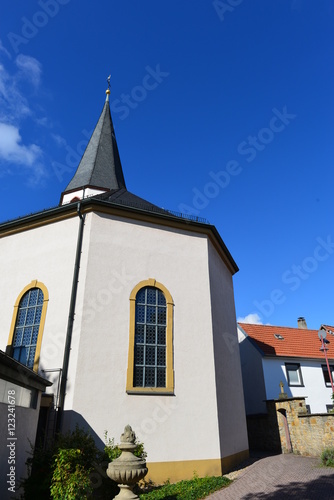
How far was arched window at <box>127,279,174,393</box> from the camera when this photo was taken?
992cm

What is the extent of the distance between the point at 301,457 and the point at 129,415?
314 inches

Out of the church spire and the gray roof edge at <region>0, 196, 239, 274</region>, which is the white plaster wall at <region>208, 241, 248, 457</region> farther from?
the church spire

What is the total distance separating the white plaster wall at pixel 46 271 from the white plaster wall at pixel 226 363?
5.02m

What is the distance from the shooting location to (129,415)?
9258 millimetres

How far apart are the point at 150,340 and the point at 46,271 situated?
13.5 ft

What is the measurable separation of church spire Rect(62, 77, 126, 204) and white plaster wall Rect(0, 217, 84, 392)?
6043 millimetres

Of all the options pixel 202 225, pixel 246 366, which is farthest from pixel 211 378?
pixel 246 366

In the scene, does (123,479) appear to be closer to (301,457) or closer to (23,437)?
(23,437)

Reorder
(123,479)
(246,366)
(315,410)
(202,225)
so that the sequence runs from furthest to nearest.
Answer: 1. (246,366)
2. (315,410)
3. (202,225)
4. (123,479)

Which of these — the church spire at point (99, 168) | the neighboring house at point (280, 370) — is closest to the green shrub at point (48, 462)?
the church spire at point (99, 168)

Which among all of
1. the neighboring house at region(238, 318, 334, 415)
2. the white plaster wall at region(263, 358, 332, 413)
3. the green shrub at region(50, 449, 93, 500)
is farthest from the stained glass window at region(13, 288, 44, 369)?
the white plaster wall at region(263, 358, 332, 413)

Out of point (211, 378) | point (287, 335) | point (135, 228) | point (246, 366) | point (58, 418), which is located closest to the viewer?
point (58, 418)

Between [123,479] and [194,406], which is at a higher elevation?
[194,406]

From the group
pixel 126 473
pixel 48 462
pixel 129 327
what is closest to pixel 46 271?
pixel 129 327
